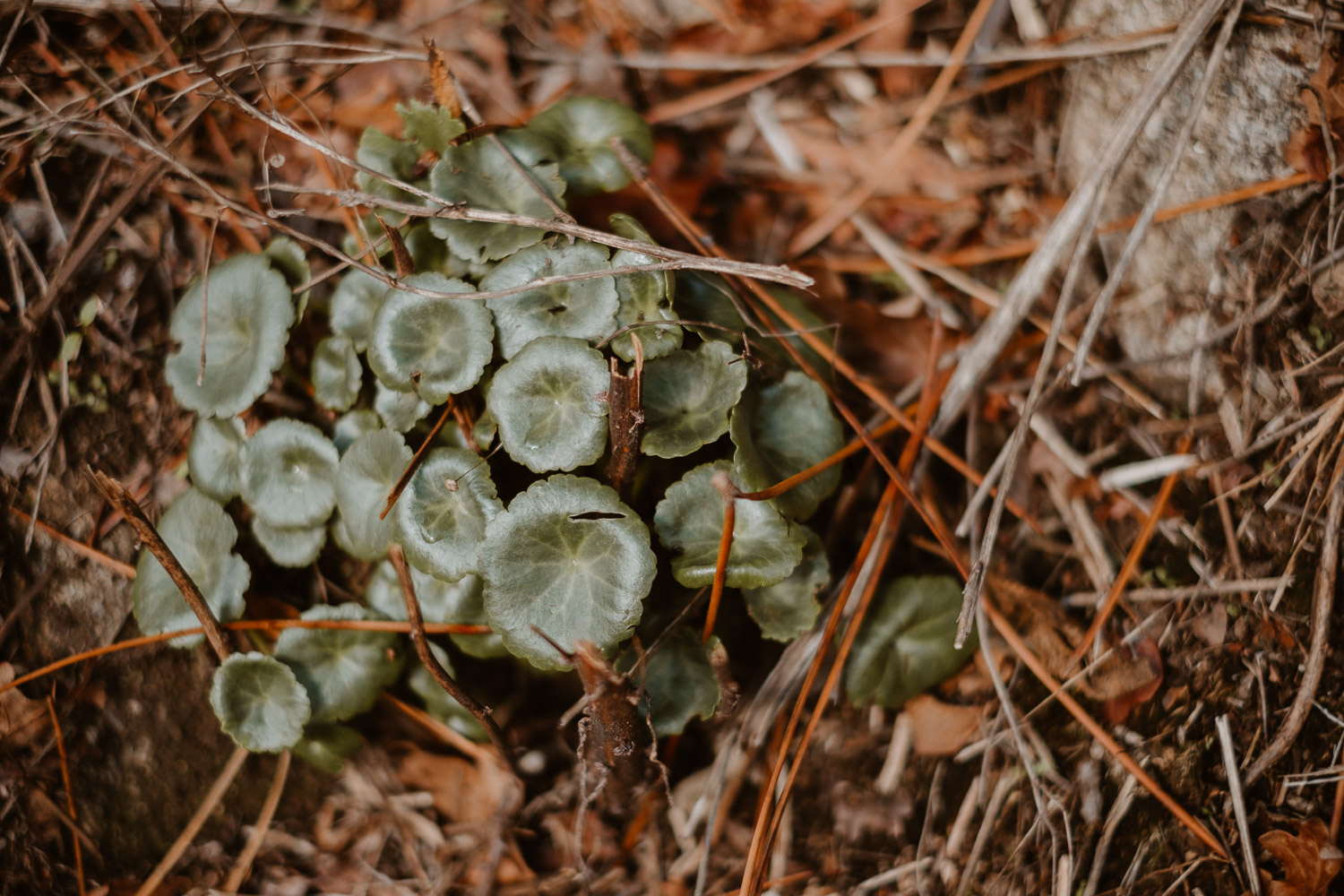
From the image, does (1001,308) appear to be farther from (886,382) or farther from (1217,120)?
(1217,120)

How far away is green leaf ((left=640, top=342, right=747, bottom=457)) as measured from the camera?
146 centimetres

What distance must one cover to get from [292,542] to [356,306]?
504mm

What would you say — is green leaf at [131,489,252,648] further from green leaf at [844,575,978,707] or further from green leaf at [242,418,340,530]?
green leaf at [844,575,978,707]

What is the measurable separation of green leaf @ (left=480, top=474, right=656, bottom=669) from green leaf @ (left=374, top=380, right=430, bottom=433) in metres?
0.30

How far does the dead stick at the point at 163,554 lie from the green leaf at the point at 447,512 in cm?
40

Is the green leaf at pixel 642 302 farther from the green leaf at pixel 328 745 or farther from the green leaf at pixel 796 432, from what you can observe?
the green leaf at pixel 328 745

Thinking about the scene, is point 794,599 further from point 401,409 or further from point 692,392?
point 401,409

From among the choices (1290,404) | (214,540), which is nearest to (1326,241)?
(1290,404)

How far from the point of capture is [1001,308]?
1753 millimetres

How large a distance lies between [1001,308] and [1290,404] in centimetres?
57

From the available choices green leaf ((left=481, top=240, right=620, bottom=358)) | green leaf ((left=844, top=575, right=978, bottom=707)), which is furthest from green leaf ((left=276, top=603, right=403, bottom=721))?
green leaf ((left=844, top=575, right=978, bottom=707))

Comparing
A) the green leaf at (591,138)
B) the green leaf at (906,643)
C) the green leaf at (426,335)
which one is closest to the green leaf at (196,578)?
the green leaf at (426,335)

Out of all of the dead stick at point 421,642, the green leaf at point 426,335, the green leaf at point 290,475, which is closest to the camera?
the dead stick at point 421,642

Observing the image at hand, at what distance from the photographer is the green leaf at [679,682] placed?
5.03ft
